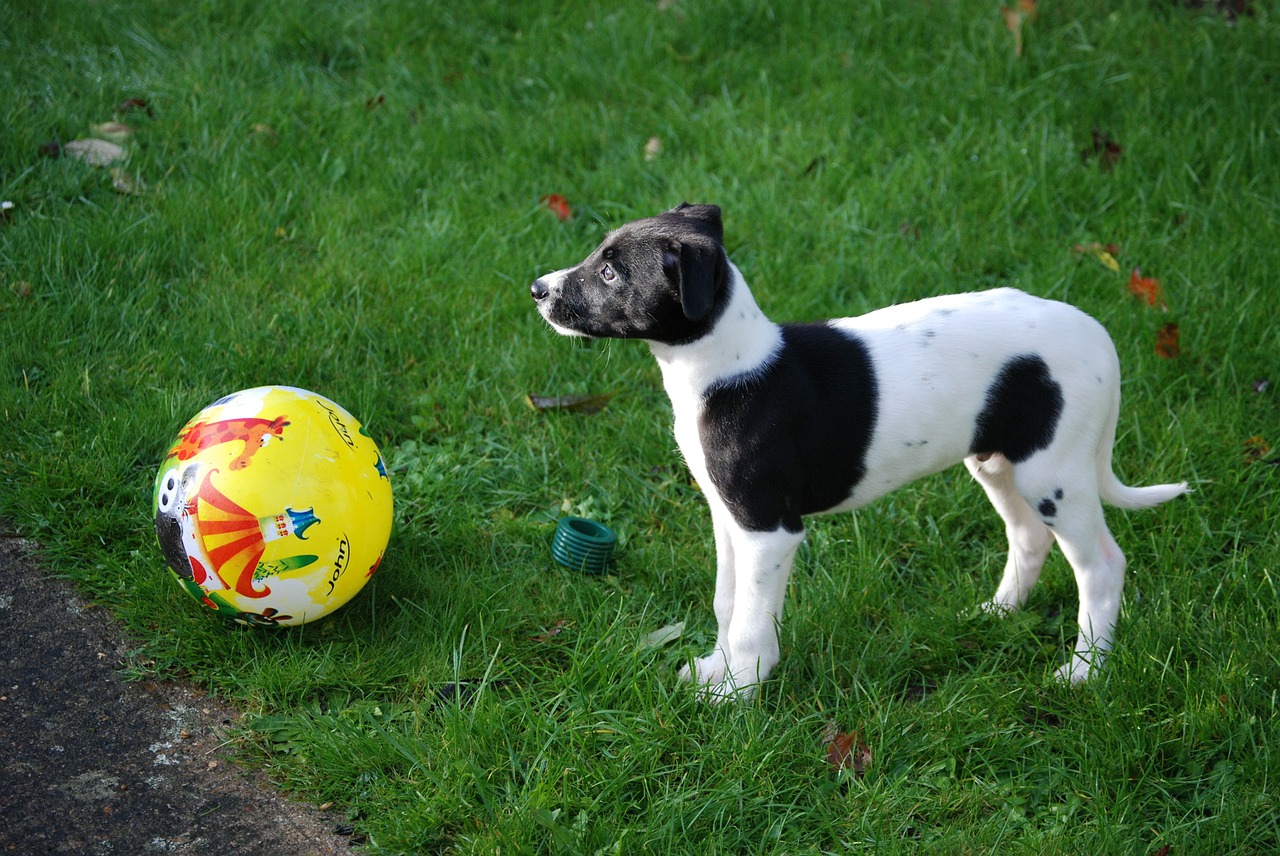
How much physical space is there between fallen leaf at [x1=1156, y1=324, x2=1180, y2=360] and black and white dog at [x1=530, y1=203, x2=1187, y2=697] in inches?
69.1

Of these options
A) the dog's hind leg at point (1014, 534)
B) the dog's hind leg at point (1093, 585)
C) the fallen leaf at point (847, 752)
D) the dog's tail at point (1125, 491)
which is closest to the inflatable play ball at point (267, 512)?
the fallen leaf at point (847, 752)

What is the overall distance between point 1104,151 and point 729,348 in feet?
13.1

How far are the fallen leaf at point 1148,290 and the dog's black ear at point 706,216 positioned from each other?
2.84 meters

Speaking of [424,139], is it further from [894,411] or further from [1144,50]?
[1144,50]

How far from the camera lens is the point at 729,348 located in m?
3.48

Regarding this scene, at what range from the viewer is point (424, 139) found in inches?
261

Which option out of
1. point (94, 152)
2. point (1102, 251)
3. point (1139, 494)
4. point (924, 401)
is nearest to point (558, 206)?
point (94, 152)

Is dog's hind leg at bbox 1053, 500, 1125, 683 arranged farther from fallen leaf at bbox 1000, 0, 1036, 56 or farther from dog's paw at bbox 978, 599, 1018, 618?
fallen leaf at bbox 1000, 0, 1036, 56

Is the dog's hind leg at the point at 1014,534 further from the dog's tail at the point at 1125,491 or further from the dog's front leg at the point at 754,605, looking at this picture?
the dog's front leg at the point at 754,605

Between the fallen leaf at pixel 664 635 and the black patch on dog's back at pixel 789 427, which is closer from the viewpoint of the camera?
the black patch on dog's back at pixel 789 427

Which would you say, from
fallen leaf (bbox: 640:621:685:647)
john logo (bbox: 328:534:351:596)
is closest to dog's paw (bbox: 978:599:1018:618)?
fallen leaf (bbox: 640:621:685:647)

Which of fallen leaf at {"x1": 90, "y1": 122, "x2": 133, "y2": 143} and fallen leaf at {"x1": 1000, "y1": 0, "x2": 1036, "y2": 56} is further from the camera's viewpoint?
fallen leaf at {"x1": 1000, "y1": 0, "x2": 1036, "y2": 56}

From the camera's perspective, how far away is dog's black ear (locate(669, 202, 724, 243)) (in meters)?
3.62

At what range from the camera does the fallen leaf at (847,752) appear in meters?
3.58
